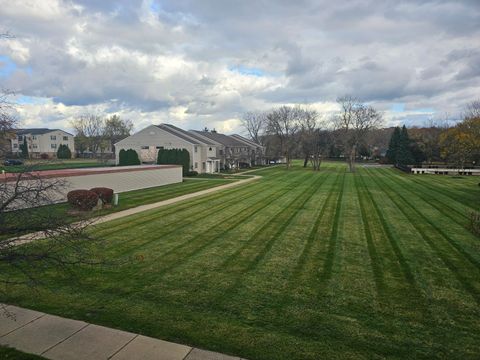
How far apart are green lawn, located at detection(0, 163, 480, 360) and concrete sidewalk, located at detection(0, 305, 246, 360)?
296 mm

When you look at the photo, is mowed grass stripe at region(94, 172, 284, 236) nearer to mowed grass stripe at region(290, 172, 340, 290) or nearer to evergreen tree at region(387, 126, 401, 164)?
mowed grass stripe at region(290, 172, 340, 290)

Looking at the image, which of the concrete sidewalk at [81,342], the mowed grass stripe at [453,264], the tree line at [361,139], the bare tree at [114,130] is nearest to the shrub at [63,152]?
the bare tree at [114,130]

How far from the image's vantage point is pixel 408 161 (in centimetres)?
6800

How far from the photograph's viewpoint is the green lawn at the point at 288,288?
6.69m

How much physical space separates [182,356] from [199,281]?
3.43 meters

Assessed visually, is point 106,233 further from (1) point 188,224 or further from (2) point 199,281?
(2) point 199,281

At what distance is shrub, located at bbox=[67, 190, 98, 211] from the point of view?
18.8 metres

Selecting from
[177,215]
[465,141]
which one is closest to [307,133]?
[465,141]

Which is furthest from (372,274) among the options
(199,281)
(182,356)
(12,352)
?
(12,352)

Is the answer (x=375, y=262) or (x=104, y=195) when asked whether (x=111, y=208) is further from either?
(x=375, y=262)

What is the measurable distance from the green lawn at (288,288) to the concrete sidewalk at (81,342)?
0.30 metres

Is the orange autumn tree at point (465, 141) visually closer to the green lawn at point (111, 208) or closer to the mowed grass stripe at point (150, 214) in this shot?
the mowed grass stripe at point (150, 214)

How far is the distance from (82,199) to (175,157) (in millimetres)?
26225

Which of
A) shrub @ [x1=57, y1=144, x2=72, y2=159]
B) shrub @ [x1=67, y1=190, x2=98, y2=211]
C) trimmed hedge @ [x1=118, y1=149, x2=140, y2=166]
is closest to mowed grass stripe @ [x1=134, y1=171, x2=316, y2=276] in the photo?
shrub @ [x1=67, y1=190, x2=98, y2=211]
